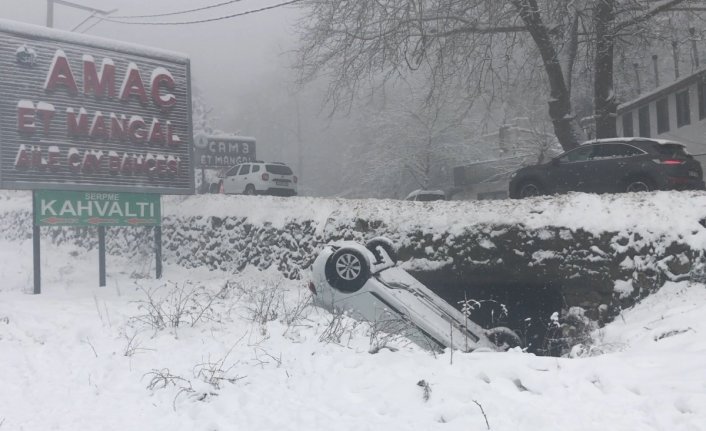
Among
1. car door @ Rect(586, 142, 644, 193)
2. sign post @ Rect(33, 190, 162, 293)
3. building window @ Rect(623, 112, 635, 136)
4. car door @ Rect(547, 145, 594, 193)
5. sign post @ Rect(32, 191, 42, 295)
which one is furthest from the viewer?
building window @ Rect(623, 112, 635, 136)

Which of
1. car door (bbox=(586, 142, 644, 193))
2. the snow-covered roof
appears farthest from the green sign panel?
car door (bbox=(586, 142, 644, 193))

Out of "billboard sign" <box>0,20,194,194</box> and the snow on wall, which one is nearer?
the snow on wall

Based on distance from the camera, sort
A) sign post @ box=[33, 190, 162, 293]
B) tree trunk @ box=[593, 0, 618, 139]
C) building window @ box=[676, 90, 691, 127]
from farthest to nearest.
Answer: building window @ box=[676, 90, 691, 127]
tree trunk @ box=[593, 0, 618, 139]
sign post @ box=[33, 190, 162, 293]

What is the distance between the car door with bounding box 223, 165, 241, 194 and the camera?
Result: 24.1 m

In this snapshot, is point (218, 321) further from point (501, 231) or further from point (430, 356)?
point (501, 231)

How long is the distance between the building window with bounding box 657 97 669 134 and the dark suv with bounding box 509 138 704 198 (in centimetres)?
1610

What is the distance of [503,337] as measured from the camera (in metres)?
8.10

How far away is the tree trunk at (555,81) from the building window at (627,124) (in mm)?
15492

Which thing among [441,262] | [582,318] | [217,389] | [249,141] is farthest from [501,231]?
[249,141]

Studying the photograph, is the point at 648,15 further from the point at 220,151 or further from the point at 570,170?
the point at 220,151

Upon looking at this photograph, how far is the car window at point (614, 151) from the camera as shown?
484 inches

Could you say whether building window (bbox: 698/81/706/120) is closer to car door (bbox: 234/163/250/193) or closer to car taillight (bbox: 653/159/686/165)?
car taillight (bbox: 653/159/686/165)

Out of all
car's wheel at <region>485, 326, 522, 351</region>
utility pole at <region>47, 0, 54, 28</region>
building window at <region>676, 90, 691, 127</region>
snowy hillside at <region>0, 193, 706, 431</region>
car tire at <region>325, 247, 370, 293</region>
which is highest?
utility pole at <region>47, 0, 54, 28</region>

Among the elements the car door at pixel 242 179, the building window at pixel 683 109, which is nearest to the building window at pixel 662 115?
the building window at pixel 683 109
